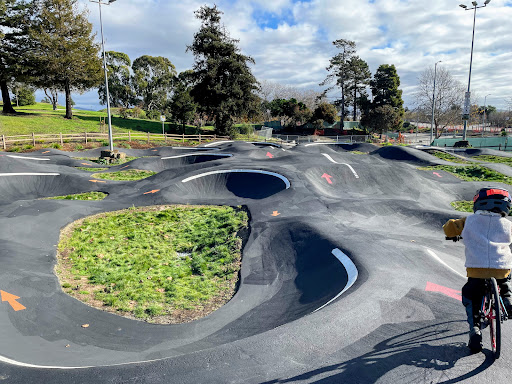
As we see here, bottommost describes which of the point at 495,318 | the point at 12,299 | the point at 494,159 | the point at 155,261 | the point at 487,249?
the point at 155,261

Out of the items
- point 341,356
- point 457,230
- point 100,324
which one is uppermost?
point 457,230

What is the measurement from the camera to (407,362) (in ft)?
11.9

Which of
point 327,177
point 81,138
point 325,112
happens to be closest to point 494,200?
point 327,177

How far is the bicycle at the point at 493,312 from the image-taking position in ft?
10.9

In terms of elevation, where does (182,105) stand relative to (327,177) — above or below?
above

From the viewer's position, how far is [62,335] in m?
5.32

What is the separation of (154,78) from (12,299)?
75412 mm

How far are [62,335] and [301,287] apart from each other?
4.60 metres

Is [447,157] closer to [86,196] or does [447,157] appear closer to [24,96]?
[86,196]

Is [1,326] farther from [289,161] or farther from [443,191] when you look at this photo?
[443,191]

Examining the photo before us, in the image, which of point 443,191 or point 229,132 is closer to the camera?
point 443,191

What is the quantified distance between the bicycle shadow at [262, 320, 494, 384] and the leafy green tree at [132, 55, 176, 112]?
72.8 m

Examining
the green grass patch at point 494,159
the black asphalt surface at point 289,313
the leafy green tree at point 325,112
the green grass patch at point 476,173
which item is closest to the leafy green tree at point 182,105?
the leafy green tree at point 325,112

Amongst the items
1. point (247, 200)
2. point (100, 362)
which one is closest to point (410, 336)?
point (100, 362)
